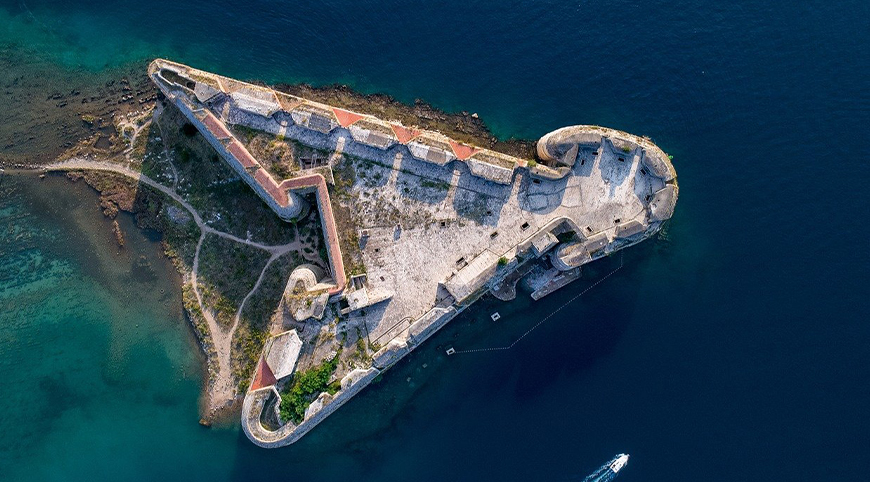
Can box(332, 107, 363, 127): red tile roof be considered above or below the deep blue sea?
above

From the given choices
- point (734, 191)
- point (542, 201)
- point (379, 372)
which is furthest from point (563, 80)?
point (379, 372)

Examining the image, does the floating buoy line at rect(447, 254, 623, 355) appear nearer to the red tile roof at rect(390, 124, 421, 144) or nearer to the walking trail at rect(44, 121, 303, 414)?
the red tile roof at rect(390, 124, 421, 144)

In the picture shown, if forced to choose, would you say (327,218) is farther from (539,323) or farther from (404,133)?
(539,323)

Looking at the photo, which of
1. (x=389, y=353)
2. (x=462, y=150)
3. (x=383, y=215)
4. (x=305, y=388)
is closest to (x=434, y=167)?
(x=462, y=150)

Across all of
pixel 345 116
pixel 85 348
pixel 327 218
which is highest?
pixel 345 116

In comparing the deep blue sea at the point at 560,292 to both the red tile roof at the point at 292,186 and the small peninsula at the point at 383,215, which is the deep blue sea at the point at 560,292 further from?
the red tile roof at the point at 292,186

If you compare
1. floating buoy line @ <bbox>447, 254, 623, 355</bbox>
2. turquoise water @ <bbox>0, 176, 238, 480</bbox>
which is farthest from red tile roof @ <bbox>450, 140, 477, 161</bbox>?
turquoise water @ <bbox>0, 176, 238, 480</bbox>

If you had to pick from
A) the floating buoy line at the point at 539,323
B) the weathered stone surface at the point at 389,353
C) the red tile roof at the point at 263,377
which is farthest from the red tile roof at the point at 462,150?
the red tile roof at the point at 263,377
